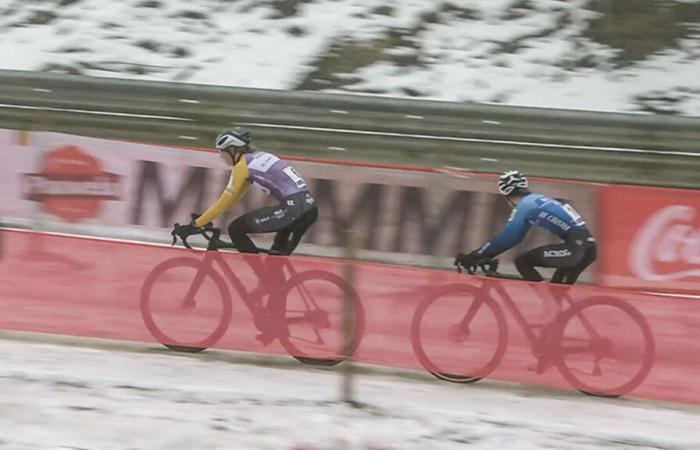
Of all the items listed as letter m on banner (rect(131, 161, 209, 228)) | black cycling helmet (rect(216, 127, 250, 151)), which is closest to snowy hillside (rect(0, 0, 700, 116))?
letter m on banner (rect(131, 161, 209, 228))

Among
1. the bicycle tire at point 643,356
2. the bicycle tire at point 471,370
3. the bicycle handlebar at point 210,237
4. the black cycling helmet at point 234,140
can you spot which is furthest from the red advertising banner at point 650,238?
the bicycle handlebar at point 210,237

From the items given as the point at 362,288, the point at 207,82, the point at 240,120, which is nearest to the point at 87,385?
the point at 362,288

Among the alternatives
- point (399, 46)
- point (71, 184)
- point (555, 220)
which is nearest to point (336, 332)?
point (555, 220)

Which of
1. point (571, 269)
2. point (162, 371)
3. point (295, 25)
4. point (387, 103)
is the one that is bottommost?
point (162, 371)

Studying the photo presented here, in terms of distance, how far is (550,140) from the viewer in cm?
1145

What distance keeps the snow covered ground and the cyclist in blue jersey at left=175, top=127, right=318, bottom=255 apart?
1.08 meters

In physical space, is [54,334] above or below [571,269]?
below

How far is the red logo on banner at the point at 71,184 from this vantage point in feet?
34.7

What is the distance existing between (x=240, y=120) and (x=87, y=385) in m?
6.64

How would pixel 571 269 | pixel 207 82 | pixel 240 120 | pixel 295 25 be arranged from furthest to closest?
pixel 295 25
pixel 207 82
pixel 240 120
pixel 571 269

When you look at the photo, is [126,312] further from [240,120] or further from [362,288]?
[240,120]

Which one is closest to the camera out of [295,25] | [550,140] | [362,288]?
[362,288]

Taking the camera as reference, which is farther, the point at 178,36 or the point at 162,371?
the point at 178,36

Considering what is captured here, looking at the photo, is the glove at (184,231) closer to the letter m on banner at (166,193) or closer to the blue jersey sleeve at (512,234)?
the blue jersey sleeve at (512,234)
